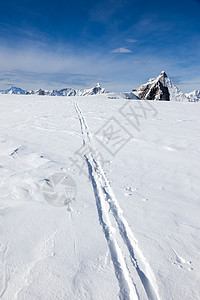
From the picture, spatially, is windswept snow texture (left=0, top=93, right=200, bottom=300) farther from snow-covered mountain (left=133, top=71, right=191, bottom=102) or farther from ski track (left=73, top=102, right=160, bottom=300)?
snow-covered mountain (left=133, top=71, right=191, bottom=102)

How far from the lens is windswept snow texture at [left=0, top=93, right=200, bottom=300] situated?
76.2 inches

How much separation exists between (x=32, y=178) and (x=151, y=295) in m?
2.98

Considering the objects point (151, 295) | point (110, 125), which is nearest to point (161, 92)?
point (110, 125)

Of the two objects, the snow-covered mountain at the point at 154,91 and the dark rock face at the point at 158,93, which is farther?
the snow-covered mountain at the point at 154,91

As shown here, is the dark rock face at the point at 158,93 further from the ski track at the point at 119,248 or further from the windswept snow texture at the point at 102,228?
the ski track at the point at 119,248

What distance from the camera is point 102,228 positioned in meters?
2.66

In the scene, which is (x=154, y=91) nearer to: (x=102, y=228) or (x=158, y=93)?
(x=158, y=93)

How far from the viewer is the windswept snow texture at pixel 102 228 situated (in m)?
1.93

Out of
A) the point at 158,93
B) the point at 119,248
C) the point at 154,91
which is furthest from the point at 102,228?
the point at 154,91

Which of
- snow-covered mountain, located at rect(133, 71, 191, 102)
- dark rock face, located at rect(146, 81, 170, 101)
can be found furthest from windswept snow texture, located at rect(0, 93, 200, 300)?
snow-covered mountain, located at rect(133, 71, 191, 102)

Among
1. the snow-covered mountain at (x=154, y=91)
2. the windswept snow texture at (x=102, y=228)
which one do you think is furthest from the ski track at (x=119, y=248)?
the snow-covered mountain at (x=154, y=91)

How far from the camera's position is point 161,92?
62.6 meters

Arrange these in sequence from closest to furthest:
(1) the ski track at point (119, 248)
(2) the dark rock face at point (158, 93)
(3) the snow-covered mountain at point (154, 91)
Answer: (1) the ski track at point (119, 248) < (2) the dark rock face at point (158, 93) < (3) the snow-covered mountain at point (154, 91)

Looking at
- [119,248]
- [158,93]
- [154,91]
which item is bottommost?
[119,248]
